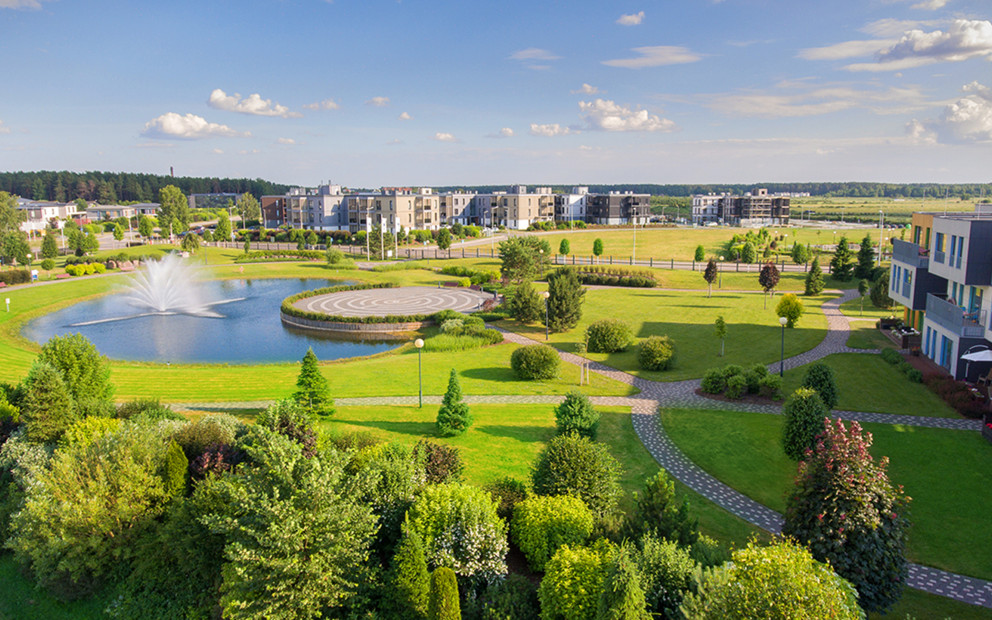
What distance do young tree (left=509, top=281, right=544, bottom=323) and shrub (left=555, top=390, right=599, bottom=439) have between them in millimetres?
20330

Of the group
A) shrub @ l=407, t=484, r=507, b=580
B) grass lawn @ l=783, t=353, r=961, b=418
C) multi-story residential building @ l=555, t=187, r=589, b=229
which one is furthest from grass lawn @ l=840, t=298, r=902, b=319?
multi-story residential building @ l=555, t=187, r=589, b=229

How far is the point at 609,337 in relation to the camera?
30.6 metres

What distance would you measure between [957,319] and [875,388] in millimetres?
3785

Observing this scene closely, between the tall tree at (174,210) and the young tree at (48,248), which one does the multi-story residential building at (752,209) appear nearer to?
the tall tree at (174,210)

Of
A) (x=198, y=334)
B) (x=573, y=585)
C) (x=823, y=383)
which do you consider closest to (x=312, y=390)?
(x=573, y=585)

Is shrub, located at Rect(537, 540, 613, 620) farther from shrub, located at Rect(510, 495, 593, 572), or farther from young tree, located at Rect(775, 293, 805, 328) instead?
young tree, located at Rect(775, 293, 805, 328)

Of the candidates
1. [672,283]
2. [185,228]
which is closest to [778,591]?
[672,283]

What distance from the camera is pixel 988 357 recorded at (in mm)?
20578

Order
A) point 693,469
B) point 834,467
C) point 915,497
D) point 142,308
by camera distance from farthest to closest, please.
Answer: point 142,308 → point 693,469 → point 915,497 → point 834,467

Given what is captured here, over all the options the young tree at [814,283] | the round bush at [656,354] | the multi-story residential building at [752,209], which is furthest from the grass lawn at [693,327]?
the multi-story residential building at [752,209]

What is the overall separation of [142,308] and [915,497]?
159 feet

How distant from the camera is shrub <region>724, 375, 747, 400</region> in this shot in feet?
73.5

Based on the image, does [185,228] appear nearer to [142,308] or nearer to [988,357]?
[142,308]

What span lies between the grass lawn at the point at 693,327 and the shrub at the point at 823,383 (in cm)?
662
